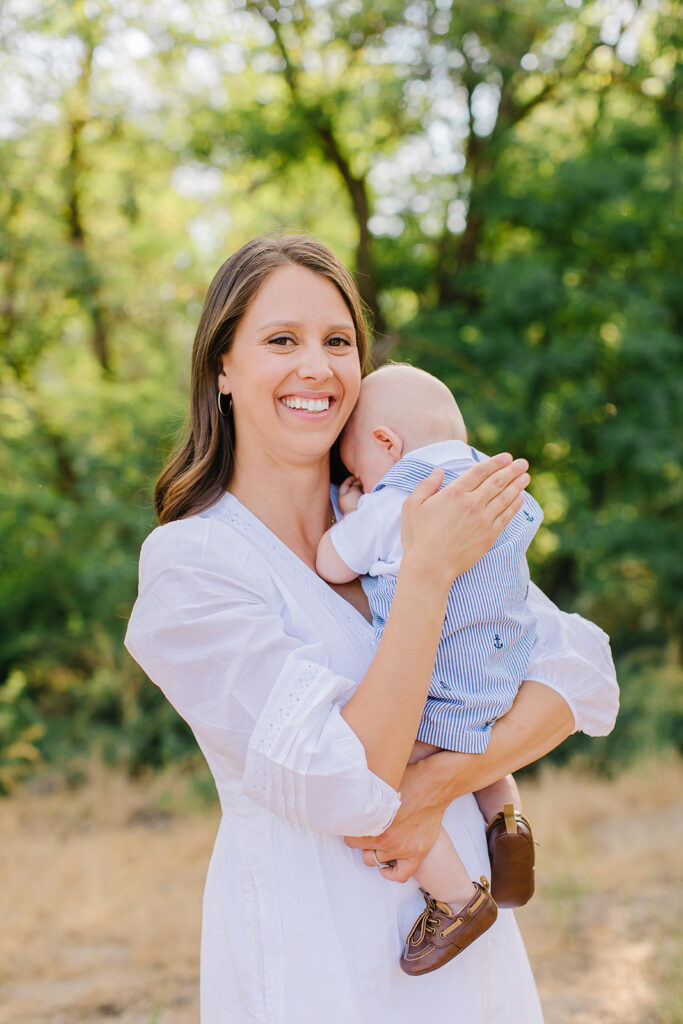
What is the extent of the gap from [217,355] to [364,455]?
362 mm

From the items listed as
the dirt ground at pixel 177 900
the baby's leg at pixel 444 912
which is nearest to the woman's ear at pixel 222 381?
the baby's leg at pixel 444 912

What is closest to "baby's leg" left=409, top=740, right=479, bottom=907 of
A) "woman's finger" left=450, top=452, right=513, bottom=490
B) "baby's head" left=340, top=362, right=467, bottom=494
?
"woman's finger" left=450, top=452, right=513, bottom=490

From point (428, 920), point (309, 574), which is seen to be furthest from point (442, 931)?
point (309, 574)

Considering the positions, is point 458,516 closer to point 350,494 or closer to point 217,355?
point 350,494

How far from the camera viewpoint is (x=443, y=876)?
5.16ft

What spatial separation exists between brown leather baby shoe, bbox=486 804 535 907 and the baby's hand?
2.28 ft

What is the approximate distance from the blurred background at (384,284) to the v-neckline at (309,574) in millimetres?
5238

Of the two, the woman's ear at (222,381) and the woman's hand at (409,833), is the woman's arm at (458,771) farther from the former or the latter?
the woman's ear at (222,381)

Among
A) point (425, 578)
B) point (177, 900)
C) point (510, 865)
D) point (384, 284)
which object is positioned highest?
point (425, 578)

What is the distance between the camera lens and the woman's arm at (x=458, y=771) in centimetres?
151

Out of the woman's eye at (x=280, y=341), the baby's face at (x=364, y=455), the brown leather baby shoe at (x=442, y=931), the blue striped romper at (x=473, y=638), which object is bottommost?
the brown leather baby shoe at (x=442, y=931)

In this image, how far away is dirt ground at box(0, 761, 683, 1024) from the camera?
3846 mm

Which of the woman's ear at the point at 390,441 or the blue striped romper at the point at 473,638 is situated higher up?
the woman's ear at the point at 390,441

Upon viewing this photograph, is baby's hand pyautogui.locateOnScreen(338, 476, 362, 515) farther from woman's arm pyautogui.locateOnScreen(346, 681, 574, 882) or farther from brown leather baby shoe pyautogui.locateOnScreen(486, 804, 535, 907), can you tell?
brown leather baby shoe pyautogui.locateOnScreen(486, 804, 535, 907)
